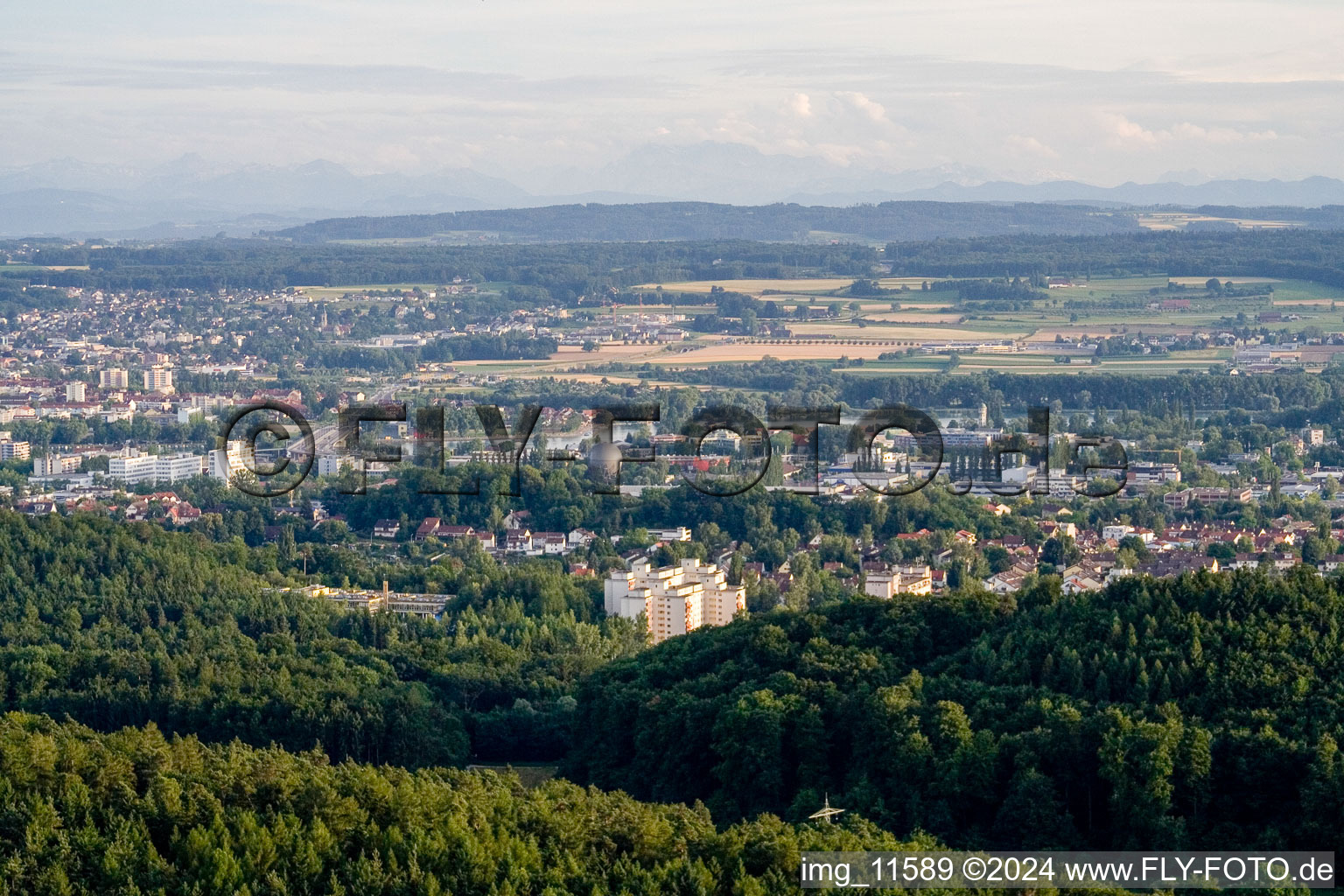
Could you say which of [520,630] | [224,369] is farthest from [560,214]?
[520,630]

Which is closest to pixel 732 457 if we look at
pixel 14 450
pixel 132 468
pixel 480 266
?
pixel 132 468

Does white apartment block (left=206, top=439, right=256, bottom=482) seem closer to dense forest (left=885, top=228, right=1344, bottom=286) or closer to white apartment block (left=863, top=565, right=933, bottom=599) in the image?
white apartment block (left=863, top=565, right=933, bottom=599)

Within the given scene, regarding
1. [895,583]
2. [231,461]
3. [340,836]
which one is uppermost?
[340,836]

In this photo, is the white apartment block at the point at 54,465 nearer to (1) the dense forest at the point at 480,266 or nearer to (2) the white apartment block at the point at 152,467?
(2) the white apartment block at the point at 152,467

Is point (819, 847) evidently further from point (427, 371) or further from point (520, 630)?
point (427, 371)

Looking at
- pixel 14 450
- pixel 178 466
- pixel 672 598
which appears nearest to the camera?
pixel 672 598

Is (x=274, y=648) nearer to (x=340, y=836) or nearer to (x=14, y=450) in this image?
(x=340, y=836)

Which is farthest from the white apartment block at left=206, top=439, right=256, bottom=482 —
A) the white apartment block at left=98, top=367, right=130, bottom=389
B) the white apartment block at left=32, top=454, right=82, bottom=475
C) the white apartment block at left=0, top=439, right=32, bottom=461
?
the white apartment block at left=98, top=367, right=130, bottom=389
